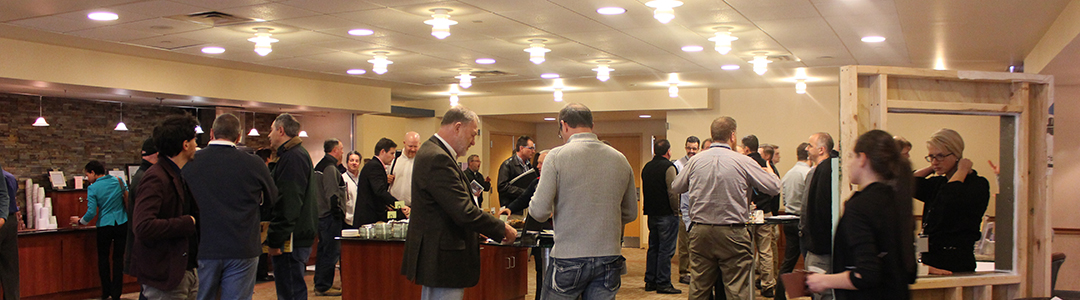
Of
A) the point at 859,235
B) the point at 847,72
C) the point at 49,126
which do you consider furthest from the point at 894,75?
the point at 49,126

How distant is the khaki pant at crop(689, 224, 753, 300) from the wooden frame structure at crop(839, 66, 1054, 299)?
123cm

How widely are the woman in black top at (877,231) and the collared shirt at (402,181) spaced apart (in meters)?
4.26

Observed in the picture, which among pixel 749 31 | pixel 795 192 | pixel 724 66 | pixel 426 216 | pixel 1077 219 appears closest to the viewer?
pixel 426 216

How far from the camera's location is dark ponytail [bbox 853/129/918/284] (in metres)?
2.52

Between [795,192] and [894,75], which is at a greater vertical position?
[894,75]

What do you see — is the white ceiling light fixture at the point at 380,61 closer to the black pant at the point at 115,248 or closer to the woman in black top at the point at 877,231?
the black pant at the point at 115,248

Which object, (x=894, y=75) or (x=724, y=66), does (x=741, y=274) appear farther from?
(x=724, y=66)

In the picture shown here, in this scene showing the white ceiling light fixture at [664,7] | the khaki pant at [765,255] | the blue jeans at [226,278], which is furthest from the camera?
the khaki pant at [765,255]

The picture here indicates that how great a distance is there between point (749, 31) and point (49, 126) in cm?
861

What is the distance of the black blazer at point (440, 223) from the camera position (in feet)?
11.5

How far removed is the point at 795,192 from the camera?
280 inches

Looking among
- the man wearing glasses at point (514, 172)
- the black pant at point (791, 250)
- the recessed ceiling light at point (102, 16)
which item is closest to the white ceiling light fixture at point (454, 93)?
the man wearing glasses at point (514, 172)

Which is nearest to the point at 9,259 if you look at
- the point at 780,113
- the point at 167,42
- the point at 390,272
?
the point at 167,42

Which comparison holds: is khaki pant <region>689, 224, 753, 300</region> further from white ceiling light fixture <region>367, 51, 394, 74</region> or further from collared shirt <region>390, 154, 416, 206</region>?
white ceiling light fixture <region>367, 51, 394, 74</region>
